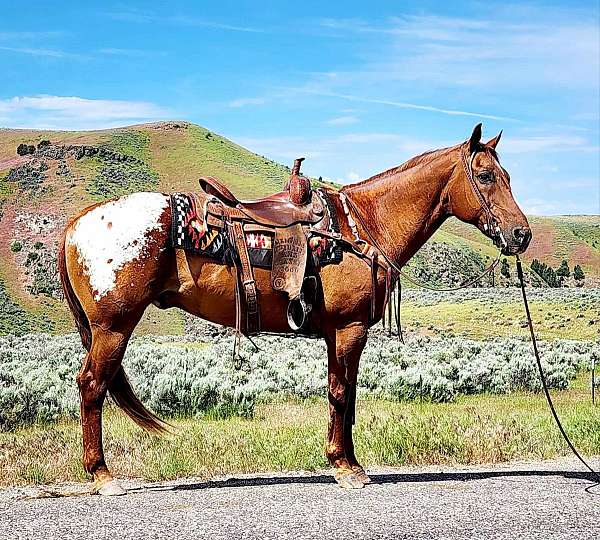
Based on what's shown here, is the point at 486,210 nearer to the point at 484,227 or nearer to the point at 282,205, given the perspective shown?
the point at 484,227

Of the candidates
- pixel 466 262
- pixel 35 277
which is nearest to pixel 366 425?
pixel 35 277

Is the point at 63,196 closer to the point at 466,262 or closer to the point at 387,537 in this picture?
the point at 466,262

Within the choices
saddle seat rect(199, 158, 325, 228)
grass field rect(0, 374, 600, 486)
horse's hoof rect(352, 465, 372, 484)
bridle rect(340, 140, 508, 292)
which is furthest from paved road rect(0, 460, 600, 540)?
saddle seat rect(199, 158, 325, 228)

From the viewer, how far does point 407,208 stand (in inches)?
304

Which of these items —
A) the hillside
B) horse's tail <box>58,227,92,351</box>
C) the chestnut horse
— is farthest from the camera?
the hillside

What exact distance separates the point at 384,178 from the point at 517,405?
8.22m

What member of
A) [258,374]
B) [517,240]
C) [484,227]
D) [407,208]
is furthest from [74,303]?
[258,374]

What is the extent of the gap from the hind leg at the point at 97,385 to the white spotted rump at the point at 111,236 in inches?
14.8

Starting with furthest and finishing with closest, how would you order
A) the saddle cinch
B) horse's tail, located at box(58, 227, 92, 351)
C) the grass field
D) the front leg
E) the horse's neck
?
the grass field
the horse's neck
horse's tail, located at box(58, 227, 92, 351)
the front leg
the saddle cinch

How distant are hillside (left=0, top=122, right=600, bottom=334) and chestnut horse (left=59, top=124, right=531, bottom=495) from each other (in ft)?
161

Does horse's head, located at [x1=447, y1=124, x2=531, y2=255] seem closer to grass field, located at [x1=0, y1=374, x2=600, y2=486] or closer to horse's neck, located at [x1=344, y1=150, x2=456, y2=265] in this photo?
horse's neck, located at [x1=344, y1=150, x2=456, y2=265]

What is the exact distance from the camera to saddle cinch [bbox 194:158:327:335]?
7.16 metres

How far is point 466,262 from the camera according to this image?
9469cm

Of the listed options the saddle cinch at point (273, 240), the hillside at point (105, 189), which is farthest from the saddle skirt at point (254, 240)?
Answer: the hillside at point (105, 189)
